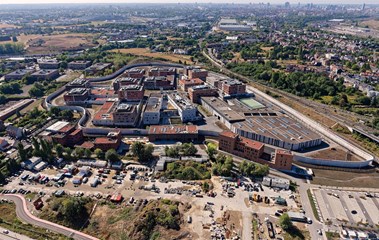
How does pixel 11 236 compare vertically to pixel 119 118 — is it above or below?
below

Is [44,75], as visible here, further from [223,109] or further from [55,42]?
[55,42]

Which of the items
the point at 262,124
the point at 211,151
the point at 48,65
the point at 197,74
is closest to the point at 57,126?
the point at 211,151

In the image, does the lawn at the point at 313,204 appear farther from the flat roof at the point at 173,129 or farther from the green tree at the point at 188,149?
the flat roof at the point at 173,129

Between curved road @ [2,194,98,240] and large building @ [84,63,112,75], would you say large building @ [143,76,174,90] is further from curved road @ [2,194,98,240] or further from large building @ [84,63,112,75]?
curved road @ [2,194,98,240]

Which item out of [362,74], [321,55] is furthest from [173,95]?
[321,55]

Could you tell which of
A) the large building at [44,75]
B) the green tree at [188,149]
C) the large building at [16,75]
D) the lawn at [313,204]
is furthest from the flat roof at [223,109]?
the large building at [16,75]

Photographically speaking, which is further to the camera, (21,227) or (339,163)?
(339,163)
